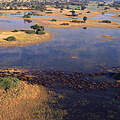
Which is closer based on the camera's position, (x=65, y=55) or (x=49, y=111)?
(x=49, y=111)

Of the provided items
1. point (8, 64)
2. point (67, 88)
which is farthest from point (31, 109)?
point (8, 64)

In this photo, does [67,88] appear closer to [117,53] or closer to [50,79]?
[50,79]

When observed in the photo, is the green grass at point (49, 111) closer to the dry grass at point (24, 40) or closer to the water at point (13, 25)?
the dry grass at point (24, 40)

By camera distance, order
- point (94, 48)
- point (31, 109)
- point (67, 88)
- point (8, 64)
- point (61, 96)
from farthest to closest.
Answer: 1. point (94, 48)
2. point (8, 64)
3. point (67, 88)
4. point (61, 96)
5. point (31, 109)

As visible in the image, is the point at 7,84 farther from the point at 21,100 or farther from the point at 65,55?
the point at 65,55

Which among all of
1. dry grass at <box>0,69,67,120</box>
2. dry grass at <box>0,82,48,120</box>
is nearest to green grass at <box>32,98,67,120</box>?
dry grass at <box>0,69,67,120</box>

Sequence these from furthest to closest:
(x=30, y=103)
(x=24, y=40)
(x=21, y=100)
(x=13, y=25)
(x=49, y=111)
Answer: (x=13, y=25) < (x=24, y=40) < (x=21, y=100) < (x=30, y=103) < (x=49, y=111)

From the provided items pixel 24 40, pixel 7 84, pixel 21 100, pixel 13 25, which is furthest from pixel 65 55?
pixel 13 25

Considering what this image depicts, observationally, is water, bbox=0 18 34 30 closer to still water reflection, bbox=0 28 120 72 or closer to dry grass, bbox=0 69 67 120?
still water reflection, bbox=0 28 120 72
